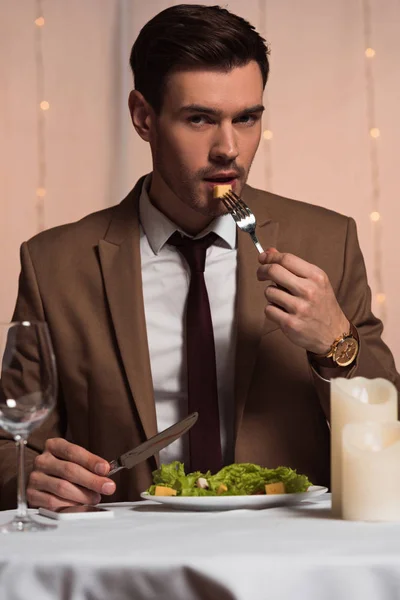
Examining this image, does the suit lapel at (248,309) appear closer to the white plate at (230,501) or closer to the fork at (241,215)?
the fork at (241,215)

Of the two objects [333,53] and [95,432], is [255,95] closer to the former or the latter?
[95,432]

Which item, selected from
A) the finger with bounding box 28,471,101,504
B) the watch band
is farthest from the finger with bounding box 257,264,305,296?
the finger with bounding box 28,471,101,504

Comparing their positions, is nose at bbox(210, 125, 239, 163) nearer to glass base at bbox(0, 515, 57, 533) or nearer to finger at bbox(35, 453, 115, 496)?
finger at bbox(35, 453, 115, 496)

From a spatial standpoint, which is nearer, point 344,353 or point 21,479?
point 21,479

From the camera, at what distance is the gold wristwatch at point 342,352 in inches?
64.2

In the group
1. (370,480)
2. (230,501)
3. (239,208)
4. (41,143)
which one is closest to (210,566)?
(370,480)

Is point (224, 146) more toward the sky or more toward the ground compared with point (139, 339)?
more toward the sky

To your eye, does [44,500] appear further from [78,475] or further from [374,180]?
[374,180]

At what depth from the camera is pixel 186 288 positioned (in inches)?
79.9

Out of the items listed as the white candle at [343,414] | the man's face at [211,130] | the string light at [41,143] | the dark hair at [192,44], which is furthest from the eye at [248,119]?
the string light at [41,143]

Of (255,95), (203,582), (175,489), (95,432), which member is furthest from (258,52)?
(203,582)

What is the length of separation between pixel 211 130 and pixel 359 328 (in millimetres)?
471

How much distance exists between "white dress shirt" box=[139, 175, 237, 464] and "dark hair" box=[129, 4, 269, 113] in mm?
274

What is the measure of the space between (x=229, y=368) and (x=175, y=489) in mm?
616
